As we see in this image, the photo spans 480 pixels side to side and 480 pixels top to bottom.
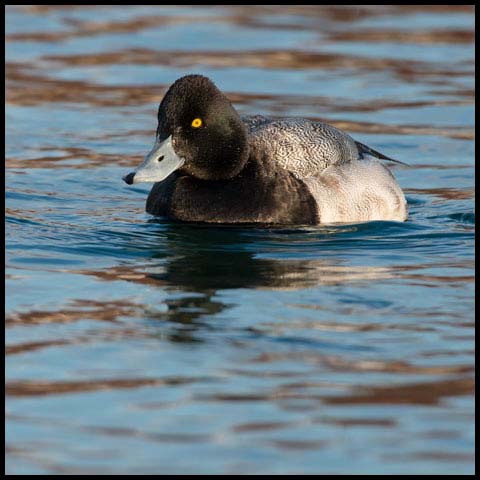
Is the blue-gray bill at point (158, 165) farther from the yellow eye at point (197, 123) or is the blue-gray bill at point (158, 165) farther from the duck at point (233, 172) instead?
the yellow eye at point (197, 123)

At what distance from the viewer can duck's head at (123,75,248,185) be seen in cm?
955

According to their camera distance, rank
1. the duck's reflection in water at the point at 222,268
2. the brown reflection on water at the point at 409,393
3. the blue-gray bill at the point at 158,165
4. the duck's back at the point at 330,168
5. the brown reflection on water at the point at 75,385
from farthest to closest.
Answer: the duck's back at the point at 330,168 → the blue-gray bill at the point at 158,165 → the duck's reflection in water at the point at 222,268 → the brown reflection on water at the point at 75,385 → the brown reflection on water at the point at 409,393

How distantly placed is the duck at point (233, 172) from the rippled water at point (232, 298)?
0.17 m

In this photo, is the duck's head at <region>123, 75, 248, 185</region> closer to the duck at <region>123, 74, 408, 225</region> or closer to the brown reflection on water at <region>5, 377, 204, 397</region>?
the duck at <region>123, 74, 408, 225</region>

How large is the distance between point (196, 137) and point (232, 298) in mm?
1947

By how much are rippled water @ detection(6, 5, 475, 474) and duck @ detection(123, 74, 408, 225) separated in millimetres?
169

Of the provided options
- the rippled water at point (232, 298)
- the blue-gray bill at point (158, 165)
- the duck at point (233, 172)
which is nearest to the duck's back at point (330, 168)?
the duck at point (233, 172)

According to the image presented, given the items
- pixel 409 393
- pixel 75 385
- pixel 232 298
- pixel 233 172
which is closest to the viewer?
pixel 409 393

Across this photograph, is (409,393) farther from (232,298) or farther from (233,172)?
(233,172)

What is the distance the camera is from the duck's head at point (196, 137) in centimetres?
955

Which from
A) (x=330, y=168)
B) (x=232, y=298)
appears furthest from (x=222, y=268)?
(x=330, y=168)

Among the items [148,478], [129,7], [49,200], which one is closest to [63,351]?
[148,478]

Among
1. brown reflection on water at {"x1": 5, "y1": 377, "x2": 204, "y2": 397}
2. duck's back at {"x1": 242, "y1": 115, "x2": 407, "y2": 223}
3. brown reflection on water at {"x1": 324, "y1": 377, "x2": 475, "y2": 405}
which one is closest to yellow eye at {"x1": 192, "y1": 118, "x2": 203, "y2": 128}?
duck's back at {"x1": 242, "y1": 115, "x2": 407, "y2": 223}

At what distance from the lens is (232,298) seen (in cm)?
813
